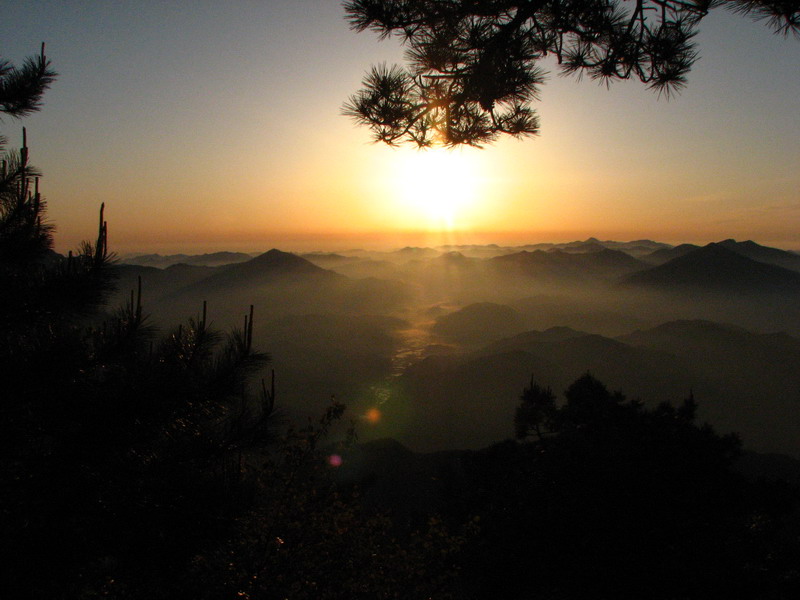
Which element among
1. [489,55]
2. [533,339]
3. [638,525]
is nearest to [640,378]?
[533,339]

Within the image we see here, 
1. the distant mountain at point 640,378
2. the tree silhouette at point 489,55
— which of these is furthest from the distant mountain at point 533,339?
the tree silhouette at point 489,55

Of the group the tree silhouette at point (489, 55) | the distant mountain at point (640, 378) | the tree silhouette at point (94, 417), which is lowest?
the distant mountain at point (640, 378)

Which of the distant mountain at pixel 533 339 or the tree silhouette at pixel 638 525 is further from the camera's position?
the distant mountain at pixel 533 339

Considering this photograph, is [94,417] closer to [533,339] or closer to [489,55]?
[489,55]

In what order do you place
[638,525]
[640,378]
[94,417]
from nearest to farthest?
1. [94,417]
2. [638,525]
3. [640,378]

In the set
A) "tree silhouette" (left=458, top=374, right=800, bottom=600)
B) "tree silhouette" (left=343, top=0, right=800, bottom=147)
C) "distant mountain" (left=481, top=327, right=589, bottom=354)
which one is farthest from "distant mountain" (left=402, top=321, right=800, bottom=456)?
"tree silhouette" (left=343, top=0, right=800, bottom=147)

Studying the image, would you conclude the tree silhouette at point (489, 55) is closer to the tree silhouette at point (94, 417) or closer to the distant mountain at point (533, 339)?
the tree silhouette at point (94, 417)

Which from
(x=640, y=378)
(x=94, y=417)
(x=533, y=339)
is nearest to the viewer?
(x=94, y=417)

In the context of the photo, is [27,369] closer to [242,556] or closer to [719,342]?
[242,556]

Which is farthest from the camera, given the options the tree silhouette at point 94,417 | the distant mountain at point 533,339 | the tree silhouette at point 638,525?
the distant mountain at point 533,339

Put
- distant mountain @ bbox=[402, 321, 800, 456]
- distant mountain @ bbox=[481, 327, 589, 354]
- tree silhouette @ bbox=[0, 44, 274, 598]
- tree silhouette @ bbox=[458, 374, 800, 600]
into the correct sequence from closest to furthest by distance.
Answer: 1. tree silhouette @ bbox=[0, 44, 274, 598]
2. tree silhouette @ bbox=[458, 374, 800, 600]
3. distant mountain @ bbox=[402, 321, 800, 456]
4. distant mountain @ bbox=[481, 327, 589, 354]

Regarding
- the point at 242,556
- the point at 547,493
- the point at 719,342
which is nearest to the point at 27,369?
the point at 242,556

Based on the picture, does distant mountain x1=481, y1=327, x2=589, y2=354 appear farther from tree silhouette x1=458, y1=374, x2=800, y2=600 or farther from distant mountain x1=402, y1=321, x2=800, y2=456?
tree silhouette x1=458, y1=374, x2=800, y2=600

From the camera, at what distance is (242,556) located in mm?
10289
